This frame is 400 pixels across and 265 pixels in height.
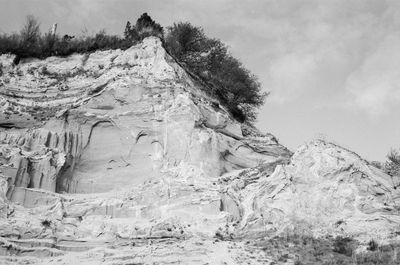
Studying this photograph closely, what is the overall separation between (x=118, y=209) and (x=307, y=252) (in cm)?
499

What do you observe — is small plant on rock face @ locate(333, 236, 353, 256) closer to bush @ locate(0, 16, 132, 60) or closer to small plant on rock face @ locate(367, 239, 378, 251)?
small plant on rock face @ locate(367, 239, 378, 251)

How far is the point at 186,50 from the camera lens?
24547 mm

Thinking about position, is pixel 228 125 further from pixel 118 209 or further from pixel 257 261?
pixel 257 261

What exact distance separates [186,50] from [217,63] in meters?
1.46

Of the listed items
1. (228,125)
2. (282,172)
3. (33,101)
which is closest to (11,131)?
(33,101)

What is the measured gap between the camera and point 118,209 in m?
14.6

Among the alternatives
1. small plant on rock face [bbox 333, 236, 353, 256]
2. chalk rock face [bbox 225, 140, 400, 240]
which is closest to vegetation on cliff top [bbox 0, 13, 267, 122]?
chalk rock face [bbox 225, 140, 400, 240]

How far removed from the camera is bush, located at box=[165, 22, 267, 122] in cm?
2345

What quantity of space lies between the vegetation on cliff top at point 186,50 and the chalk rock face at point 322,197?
6.05 m

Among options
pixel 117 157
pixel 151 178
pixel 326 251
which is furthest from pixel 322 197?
pixel 117 157

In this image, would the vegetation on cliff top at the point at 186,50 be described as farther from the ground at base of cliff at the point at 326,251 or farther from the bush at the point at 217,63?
the ground at base of cliff at the point at 326,251

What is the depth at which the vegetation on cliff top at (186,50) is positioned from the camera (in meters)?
20.3

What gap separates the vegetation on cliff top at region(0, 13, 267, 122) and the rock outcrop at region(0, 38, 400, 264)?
5.09ft

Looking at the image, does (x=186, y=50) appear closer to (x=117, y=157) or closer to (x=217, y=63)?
(x=217, y=63)
